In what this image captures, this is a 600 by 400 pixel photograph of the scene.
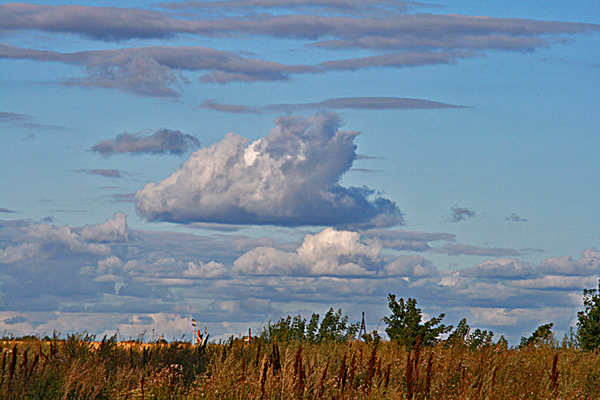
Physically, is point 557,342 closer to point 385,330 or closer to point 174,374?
point 385,330

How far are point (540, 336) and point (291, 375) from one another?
16.5 m

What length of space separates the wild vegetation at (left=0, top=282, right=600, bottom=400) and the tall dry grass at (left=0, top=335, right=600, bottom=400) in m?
0.03

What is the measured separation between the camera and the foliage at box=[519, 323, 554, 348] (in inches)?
851

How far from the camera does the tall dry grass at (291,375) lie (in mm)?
11305

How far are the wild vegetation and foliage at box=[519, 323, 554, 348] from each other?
9 centimetres

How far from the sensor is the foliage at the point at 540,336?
21625 millimetres

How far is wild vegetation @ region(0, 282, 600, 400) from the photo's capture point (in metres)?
11.5

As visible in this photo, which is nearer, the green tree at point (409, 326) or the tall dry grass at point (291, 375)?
the tall dry grass at point (291, 375)

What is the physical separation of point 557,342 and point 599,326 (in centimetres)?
1077

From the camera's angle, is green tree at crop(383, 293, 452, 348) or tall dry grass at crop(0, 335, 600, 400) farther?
green tree at crop(383, 293, 452, 348)

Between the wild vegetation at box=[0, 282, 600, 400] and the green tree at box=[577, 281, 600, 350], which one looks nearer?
the wild vegetation at box=[0, 282, 600, 400]

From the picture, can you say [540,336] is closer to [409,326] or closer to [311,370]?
[409,326]

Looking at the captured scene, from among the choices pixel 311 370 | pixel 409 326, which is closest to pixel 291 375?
pixel 311 370

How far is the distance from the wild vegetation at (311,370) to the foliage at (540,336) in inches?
3.5
